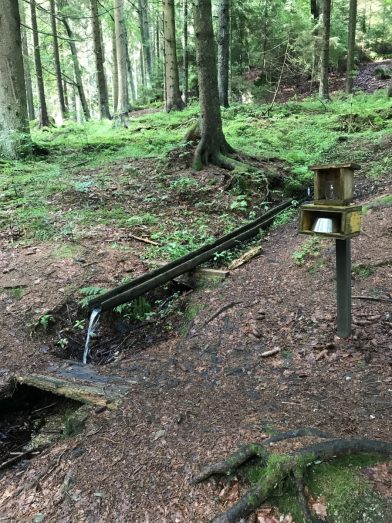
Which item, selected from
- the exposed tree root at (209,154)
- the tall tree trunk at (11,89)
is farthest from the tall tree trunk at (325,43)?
the tall tree trunk at (11,89)

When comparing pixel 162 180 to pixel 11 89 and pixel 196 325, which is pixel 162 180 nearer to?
pixel 11 89

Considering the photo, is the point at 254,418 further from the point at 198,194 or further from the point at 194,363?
the point at 198,194

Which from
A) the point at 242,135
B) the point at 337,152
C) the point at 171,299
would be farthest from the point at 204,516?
the point at 242,135

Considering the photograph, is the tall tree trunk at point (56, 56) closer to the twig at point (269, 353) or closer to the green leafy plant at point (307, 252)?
the green leafy plant at point (307, 252)

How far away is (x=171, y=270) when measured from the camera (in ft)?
21.5

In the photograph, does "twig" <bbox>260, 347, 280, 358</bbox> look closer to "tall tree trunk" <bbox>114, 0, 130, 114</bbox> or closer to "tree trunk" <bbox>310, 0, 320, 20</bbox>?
"tall tree trunk" <bbox>114, 0, 130, 114</bbox>

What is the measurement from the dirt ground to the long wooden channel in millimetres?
508

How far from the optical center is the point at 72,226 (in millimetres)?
8500

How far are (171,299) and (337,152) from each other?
810cm

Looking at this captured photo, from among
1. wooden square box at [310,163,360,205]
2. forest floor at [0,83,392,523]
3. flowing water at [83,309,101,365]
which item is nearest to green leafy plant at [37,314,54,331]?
forest floor at [0,83,392,523]

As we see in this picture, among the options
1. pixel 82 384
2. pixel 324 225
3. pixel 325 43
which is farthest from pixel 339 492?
pixel 325 43

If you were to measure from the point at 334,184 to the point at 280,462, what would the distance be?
2.55 m

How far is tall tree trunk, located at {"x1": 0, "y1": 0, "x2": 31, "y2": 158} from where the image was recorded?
11.9 meters

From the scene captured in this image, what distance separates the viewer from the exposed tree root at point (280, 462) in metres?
2.61
